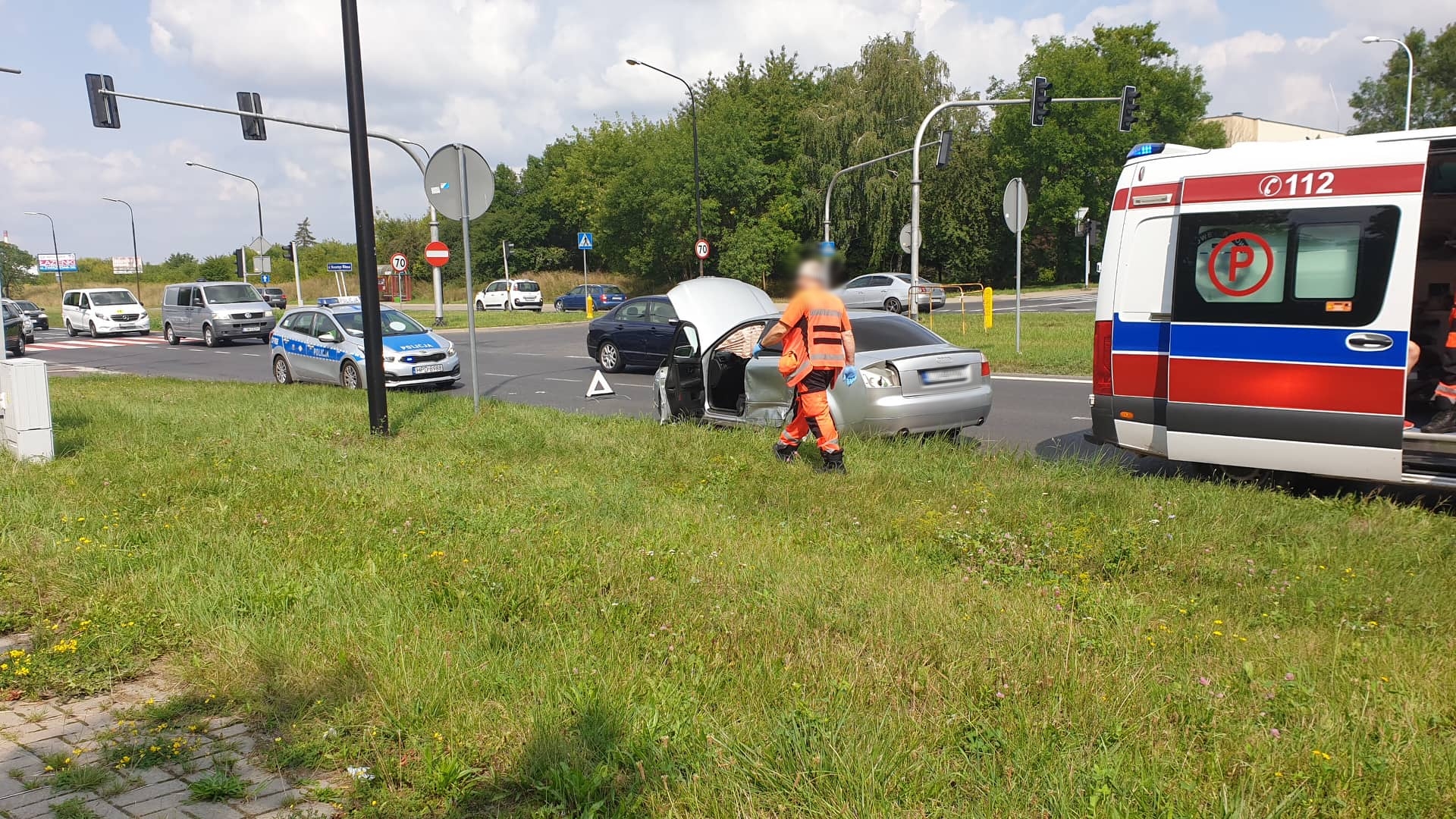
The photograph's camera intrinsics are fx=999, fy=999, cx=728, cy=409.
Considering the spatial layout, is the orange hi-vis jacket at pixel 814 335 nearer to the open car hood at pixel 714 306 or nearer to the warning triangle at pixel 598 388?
the open car hood at pixel 714 306

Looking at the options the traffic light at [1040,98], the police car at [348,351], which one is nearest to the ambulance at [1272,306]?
the police car at [348,351]

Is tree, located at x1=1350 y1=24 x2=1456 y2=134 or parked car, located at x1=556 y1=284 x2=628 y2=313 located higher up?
tree, located at x1=1350 y1=24 x2=1456 y2=134

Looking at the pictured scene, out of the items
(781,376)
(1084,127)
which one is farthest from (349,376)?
(1084,127)

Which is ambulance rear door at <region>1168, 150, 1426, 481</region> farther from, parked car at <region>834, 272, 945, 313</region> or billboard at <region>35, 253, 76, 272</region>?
billboard at <region>35, 253, 76, 272</region>

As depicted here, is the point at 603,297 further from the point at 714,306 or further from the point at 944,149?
the point at 714,306

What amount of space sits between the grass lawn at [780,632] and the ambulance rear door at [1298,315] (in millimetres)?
→ 427

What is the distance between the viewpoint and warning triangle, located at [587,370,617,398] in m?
14.9

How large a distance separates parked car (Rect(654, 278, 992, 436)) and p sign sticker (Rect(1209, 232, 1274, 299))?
255 cm

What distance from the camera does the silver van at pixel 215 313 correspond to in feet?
99.1

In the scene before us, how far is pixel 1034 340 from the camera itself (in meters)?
20.9

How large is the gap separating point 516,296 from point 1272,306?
4449cm

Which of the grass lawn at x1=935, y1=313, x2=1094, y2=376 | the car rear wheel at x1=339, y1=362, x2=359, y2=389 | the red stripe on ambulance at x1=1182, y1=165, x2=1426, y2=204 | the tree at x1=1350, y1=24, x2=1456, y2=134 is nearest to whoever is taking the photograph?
the red stripe on ambulance at x1=1182, y1=165, x2=1426, y2=204

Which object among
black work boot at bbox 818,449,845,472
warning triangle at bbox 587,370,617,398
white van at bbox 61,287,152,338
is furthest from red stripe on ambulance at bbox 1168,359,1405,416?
white van at bbox 61,287,152,338

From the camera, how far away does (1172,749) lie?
3.13m
